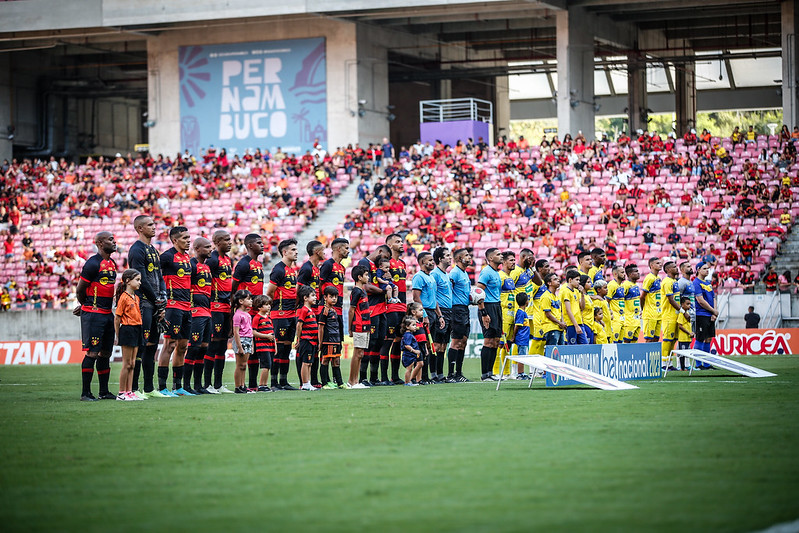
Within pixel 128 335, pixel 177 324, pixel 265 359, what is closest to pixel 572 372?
pixel 265 359

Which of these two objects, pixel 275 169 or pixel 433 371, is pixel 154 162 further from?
pixel 433 371

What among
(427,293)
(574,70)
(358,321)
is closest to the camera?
(358,321)

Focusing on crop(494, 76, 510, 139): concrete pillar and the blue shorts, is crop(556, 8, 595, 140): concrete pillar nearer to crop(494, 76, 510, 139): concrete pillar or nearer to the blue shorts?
crop(494, 76, 510, 139): concrete pillar

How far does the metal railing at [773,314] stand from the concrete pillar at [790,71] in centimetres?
Answer: 1233

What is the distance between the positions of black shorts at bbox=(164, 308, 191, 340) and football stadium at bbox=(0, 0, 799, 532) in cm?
3

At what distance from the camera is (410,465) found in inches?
300

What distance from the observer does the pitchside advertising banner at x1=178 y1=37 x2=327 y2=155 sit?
4534cm

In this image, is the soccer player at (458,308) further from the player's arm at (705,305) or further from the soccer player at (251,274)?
the player's arm at (705,305)

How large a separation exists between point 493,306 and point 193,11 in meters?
29.1

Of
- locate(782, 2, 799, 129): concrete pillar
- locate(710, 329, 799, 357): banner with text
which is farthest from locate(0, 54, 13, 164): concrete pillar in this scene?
locate(710, 329, 799, 357): banner with text

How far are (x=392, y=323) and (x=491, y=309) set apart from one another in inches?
72.2

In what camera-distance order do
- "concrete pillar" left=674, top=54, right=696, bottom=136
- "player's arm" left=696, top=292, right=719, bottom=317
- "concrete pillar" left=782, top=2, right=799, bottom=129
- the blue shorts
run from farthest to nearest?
"concrete pillar" left=674, top=54, right=696, bottom=136
"concrete pillar" left=782, top=2, right=799, bottom=129
"player's arm" left=696, top=292, right=719, bottom=317
the blue shorts

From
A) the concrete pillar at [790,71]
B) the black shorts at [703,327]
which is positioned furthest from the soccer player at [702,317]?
the concrete pillar at [790,71]

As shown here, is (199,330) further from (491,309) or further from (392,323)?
(491,309)
